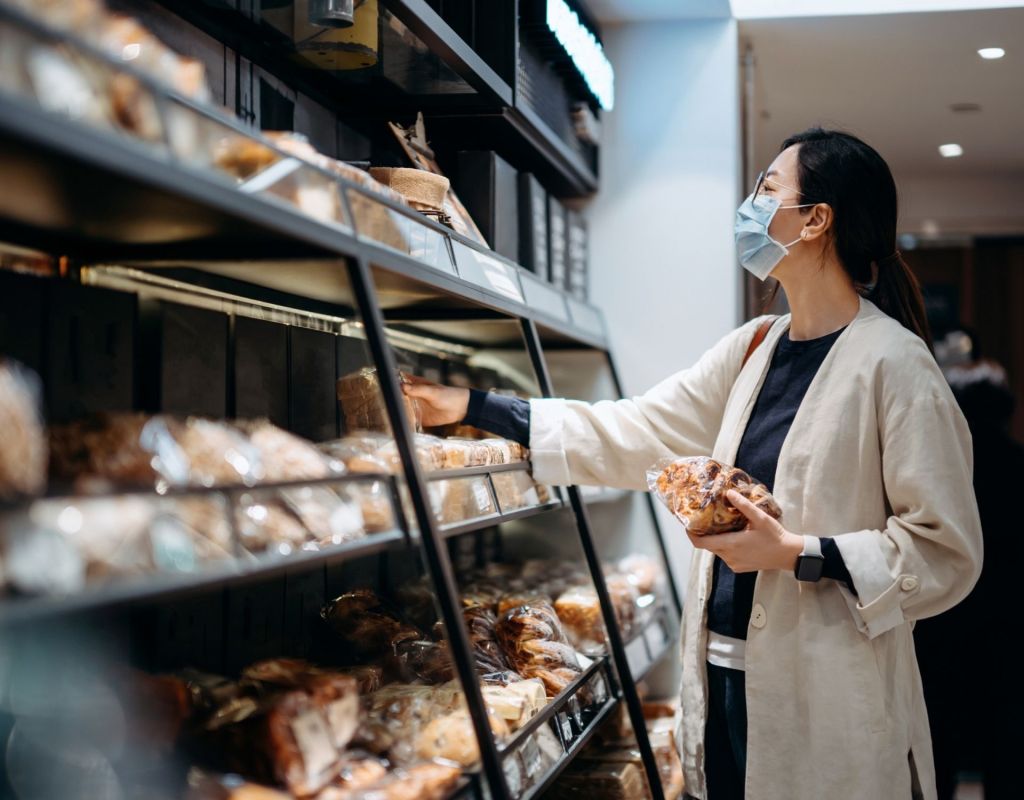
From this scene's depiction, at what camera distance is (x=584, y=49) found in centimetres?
330

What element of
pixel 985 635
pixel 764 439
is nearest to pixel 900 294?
pixel 764 439

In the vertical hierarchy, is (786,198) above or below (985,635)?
above

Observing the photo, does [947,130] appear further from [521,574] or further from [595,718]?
[595,718]

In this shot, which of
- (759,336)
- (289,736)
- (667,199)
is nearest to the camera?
(289,736)

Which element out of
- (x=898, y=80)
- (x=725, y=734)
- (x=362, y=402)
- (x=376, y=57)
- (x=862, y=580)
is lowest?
(x=725, y=734)

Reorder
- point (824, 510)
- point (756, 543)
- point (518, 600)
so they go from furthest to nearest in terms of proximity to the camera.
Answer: point (518, 600) → point (824, 510) → point (756, 543)

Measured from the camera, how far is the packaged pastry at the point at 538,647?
221cm

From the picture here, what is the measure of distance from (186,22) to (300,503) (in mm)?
1014

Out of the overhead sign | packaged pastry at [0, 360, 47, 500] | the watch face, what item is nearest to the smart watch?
the watch face

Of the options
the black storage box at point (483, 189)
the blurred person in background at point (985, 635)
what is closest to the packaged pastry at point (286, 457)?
the black storage box at point (483, 189)

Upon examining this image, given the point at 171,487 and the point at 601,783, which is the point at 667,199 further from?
the point at 171,487

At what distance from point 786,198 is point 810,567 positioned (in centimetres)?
79

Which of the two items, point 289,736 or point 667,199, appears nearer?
point 289,736

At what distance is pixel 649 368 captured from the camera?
3.74 meters
